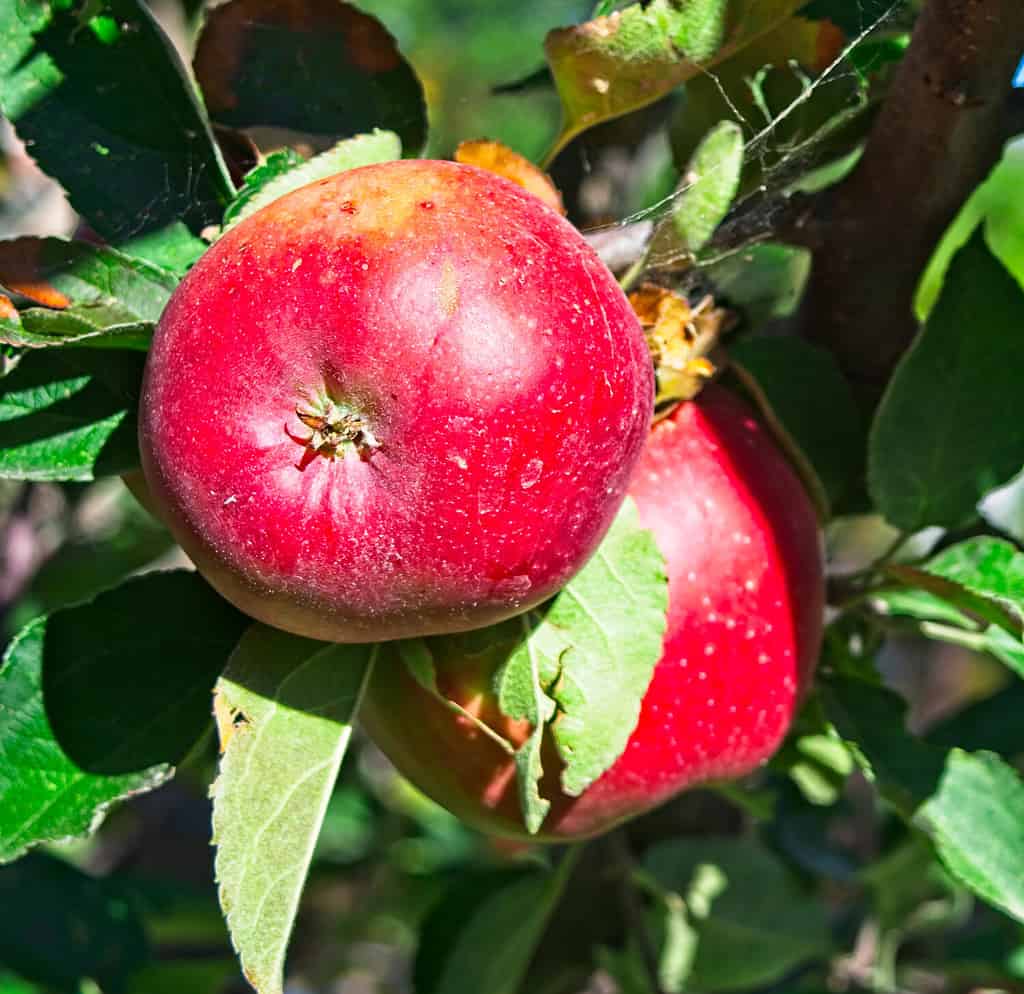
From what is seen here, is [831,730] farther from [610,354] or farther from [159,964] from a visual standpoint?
[159,964]

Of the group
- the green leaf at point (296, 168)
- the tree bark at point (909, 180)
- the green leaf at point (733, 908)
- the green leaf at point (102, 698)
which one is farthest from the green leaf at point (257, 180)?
the green leaf at point (733, 908)

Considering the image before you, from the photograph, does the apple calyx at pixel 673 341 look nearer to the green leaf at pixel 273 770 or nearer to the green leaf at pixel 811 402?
the green leaf at pixel 811 402

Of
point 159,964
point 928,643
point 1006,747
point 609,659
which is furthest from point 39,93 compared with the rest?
point 928,643

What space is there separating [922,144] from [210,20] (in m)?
0.42

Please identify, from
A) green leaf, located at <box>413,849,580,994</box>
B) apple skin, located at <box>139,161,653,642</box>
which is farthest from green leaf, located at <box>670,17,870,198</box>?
green leaf, located at <box>413,849,580,994</box>

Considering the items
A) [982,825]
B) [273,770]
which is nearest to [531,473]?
[273,770]

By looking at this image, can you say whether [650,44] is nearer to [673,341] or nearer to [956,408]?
[673,341]

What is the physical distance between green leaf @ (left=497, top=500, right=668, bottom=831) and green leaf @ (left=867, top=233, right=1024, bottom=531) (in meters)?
0.23

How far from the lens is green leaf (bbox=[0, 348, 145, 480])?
2.19 feet

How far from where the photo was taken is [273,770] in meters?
0.64

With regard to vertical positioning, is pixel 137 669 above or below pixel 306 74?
below

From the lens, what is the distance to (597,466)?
1.92 ft

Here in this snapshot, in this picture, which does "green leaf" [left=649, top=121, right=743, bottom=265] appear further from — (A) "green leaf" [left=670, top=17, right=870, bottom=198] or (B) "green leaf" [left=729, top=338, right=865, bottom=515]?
(B) "green leaf" [left=729, top=338, right=865, bottom=515]

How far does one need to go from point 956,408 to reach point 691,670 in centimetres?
24
